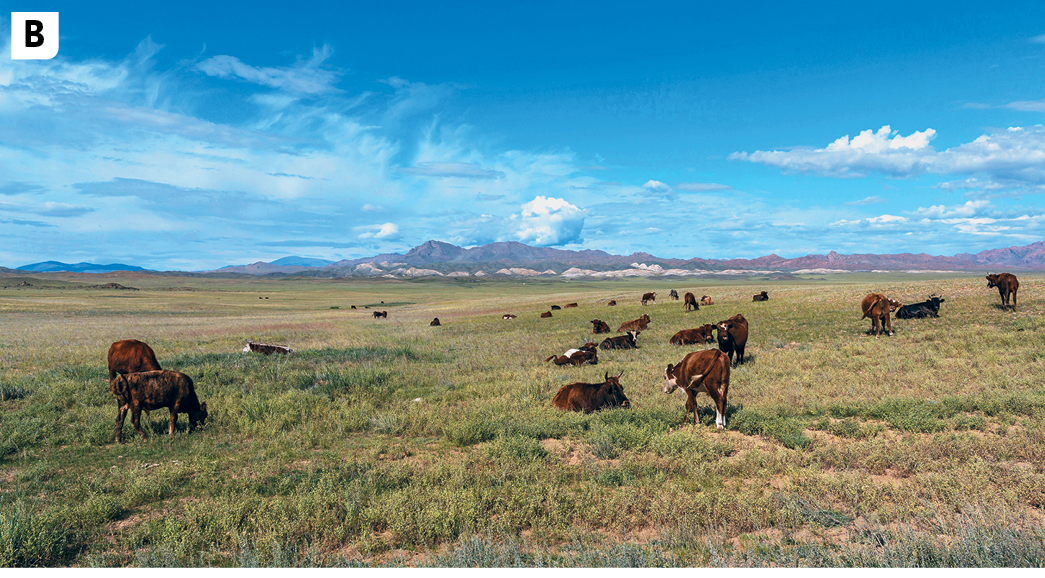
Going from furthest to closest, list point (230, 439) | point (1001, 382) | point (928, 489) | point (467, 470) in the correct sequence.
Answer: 1. point (1001, 382)
2. point (230, 439)
3. point (467, 470)
4. point (928, 489)

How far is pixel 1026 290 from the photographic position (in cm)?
2395

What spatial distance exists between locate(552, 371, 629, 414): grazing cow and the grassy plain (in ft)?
1.47

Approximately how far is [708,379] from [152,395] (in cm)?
1139

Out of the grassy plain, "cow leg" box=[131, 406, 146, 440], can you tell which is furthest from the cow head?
"cow leg" box=[131, 406, 146, 440]

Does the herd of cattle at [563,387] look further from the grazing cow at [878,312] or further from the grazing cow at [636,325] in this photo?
the grazing cow at [636,325]

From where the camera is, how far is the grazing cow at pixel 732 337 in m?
14.5

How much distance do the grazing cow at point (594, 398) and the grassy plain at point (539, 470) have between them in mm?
449

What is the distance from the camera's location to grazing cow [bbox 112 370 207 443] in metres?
8.96

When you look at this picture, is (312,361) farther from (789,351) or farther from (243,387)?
(789,351)

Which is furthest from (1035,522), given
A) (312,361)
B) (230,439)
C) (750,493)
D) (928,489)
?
(312,361)

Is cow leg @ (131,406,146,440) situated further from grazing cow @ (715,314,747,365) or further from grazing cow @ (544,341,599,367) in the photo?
grazing cow @ (715,314,747,365)

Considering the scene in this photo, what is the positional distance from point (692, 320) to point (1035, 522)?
23.0 m

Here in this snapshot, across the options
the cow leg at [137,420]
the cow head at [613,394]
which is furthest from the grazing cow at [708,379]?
the cow leg at [137,420]

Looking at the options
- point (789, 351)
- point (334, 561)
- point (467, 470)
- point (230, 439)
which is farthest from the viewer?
point (789, 351)
